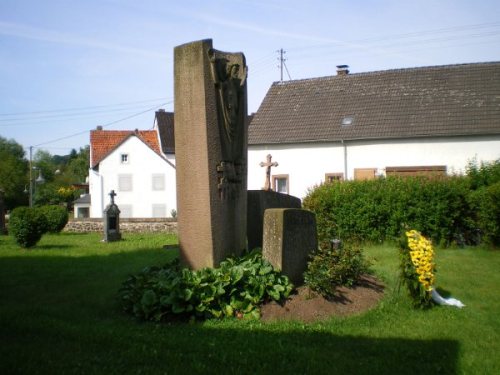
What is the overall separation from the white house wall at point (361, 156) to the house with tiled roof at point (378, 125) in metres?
0.04

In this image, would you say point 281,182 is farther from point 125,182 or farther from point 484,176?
point 125,182

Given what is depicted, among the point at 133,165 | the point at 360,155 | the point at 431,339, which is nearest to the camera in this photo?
the point at 431,339

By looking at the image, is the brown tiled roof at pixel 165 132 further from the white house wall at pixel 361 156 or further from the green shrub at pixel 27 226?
the green shrub at pixel 27 226

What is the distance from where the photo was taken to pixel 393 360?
19.5 feet

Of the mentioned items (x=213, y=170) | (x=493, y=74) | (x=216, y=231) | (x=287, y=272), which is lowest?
(x=287, y=272)

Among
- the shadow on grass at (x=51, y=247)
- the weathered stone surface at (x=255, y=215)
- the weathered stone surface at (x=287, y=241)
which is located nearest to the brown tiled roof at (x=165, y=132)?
the shadow on grass at (x=51, y=247)

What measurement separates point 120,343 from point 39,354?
0.81 meters

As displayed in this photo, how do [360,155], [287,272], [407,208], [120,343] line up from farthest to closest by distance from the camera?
[360,155] < [407,208] < [287,272] < [120,343]

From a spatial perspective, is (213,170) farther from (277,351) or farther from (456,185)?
(456,185)

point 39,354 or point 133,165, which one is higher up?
point 133,165

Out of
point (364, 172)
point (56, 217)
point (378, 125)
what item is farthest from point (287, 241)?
point (378, 125)

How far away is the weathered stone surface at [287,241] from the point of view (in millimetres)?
8258

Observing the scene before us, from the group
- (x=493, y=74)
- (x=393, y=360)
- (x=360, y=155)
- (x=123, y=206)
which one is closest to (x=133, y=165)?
(x=123, y=206)

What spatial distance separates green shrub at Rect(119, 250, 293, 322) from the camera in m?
7.35
